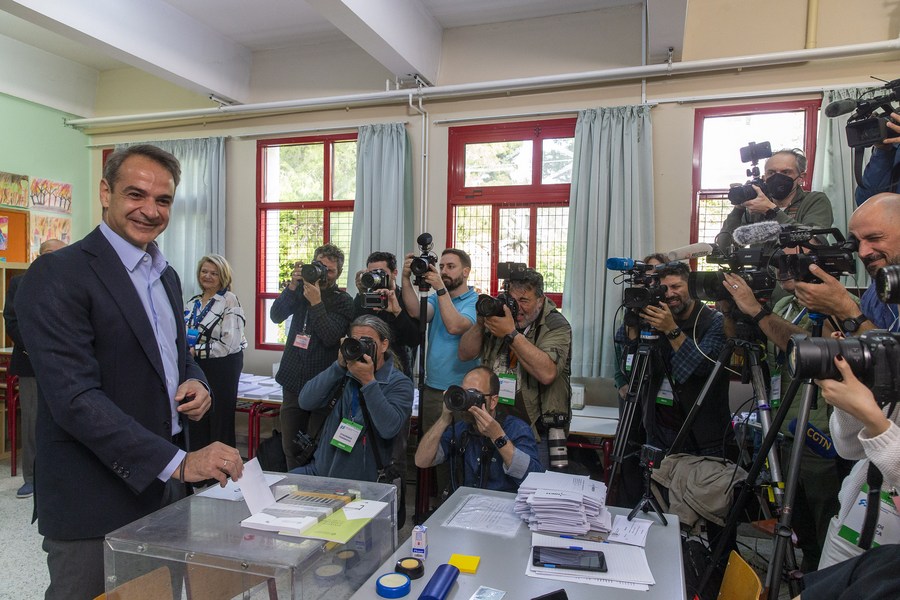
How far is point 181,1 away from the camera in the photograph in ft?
13.1

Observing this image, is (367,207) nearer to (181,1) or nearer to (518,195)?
(518,195)

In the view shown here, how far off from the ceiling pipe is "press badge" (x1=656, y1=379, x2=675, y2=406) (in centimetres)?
216

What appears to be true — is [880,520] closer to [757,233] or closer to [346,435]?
[757,233]

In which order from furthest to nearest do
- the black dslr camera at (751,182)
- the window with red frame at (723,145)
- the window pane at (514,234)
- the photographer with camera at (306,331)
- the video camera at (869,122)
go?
the window pane at (514,234) → the window with red frame at (723,145) → the photographer with camera at (306,331) → the black dslr camera at (751,182) → the video camera at (869,122)

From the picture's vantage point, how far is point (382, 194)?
4.35m

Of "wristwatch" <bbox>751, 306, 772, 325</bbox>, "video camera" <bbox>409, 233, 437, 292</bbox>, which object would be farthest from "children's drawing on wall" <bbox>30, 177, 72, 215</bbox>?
"wristwatch" <bbox>751, 306, 772, 325</bbox>

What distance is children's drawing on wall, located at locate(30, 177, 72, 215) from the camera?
4985 mm

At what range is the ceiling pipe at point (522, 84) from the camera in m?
3.36

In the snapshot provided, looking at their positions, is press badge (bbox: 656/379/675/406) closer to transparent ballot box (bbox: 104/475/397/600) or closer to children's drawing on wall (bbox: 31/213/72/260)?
transparent ballot box (bbox: 104/475/397/600)

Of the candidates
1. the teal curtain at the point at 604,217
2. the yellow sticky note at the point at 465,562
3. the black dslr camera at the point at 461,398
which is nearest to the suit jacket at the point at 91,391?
the yellow sticky note at the point at 465,562

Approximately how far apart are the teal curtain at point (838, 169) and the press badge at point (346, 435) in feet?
9.79

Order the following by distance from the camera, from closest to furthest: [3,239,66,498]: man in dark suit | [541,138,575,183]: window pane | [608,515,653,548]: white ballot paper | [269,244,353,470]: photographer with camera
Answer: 1. [608,515,653,548]: white ballot paper
2. [269,244,353,470]: photographer with camera
3. [3,239,66,498]: man in dark suit
4. [541,138,575,183]: window pane

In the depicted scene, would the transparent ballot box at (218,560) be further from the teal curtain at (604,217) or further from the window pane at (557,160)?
the window pane at (557,160)

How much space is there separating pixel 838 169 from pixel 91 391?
12.7 feet
